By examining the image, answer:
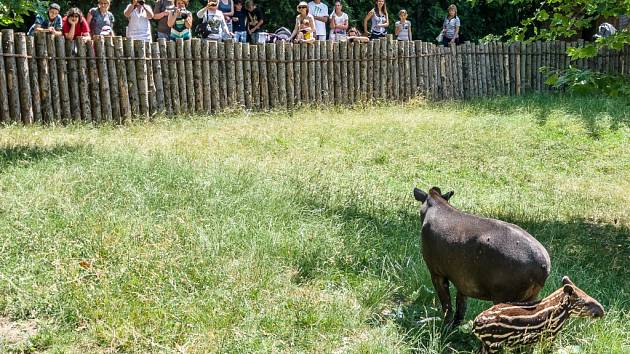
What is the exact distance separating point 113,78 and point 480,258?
8.57 meters

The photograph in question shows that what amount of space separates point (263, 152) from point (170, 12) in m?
4.21

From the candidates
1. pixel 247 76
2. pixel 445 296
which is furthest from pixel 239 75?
pixel 445 296

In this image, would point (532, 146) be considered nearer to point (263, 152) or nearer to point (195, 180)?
point (263, 152)

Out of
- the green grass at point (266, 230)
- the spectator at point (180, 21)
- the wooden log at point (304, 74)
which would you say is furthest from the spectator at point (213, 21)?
the green grass at point (266, 230)

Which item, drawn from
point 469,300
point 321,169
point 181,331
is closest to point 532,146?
point 321,169

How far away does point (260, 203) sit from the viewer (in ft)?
21.9

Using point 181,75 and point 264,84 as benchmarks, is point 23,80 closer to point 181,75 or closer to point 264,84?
point 181,75

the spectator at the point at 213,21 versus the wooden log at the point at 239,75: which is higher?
the spectator at the point at 213,21

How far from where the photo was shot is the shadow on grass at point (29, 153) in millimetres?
7887

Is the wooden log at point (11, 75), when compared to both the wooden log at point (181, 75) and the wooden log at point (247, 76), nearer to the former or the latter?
the wooden log at point (181, 75)

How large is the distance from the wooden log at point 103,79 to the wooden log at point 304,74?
3.71 m

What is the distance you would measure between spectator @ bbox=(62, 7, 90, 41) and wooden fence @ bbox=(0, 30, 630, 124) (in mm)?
518

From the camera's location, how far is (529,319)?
393 cm

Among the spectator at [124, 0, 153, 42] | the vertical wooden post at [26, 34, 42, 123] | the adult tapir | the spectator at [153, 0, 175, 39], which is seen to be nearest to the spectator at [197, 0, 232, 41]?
the spectator at [153, 0, 175, 39]
